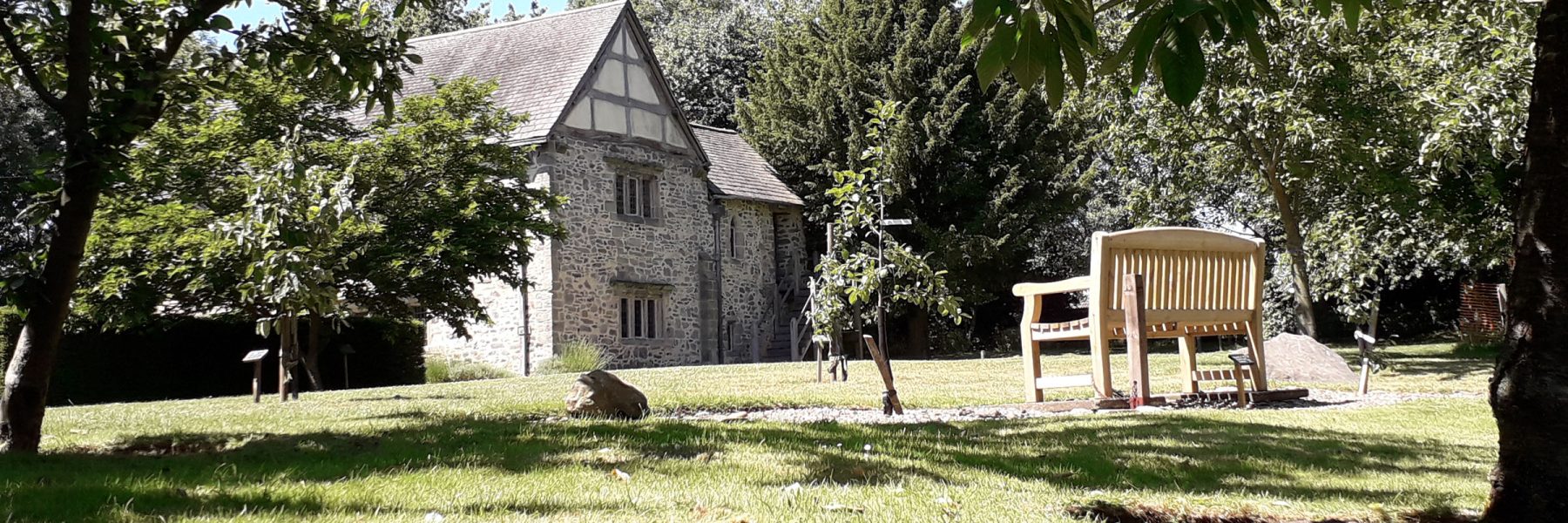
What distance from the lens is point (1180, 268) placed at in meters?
8.86

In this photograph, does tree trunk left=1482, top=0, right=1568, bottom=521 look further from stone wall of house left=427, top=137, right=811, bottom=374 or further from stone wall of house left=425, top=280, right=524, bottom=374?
stone wall of house left=425, top=280, right=524, bottom=374

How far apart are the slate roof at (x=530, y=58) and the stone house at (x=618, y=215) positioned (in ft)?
0.13

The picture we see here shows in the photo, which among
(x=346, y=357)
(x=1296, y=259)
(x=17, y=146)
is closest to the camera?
(x=1296, y=259)

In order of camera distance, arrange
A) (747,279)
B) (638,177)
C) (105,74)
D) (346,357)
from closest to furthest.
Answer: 1. (105,74)
2. (346,357)
3. (638,177)
4. (747,279)

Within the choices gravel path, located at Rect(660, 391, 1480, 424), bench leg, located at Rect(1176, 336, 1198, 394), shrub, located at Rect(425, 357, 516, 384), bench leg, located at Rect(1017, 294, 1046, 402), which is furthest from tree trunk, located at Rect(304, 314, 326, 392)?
bench leg, located at Rect(1176, 336, 1198, 394)

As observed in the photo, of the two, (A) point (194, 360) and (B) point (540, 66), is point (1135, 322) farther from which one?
(B) point (540, 66)

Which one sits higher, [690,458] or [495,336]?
[495,336]

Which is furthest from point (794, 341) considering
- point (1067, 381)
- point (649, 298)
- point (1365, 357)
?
point (1067, 381)

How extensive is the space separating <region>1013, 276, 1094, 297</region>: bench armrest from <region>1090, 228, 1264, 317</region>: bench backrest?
14cm

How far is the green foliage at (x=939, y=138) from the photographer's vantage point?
91.1 feet

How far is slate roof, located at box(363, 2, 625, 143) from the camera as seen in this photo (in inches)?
937

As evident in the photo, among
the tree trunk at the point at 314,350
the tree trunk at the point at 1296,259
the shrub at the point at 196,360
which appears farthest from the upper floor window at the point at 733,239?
the tree trunk at the point at 1296,259

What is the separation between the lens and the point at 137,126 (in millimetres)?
5770

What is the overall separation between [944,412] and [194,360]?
14046mm
